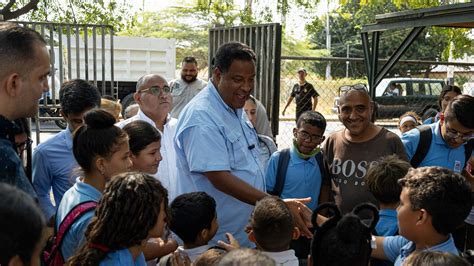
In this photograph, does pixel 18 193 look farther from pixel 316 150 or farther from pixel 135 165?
pixel 316 150

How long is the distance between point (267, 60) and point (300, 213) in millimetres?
3303

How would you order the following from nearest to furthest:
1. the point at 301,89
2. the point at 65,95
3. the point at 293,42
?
the point at 65,95 < the point at 301,89 < the point at 293,42

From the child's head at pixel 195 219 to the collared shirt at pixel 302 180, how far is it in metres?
1.09

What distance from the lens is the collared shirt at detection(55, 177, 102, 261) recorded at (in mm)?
2412

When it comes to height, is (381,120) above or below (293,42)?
below

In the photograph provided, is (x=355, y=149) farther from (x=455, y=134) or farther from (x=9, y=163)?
(x=9, y=163)

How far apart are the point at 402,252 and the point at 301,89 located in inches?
392

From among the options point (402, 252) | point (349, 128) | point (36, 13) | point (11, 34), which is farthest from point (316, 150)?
point (36, 13)

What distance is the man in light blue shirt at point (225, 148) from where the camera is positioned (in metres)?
3.05

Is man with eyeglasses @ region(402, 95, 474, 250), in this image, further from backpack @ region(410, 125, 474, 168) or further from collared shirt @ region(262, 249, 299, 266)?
collared shirt @ region(262, 249, 299, 266)

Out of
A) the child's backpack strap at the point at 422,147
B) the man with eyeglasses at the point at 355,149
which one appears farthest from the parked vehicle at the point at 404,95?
the man with eyeglasses at the point at 355,149

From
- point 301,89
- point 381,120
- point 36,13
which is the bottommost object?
point 381,120

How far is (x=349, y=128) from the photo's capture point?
3648mm

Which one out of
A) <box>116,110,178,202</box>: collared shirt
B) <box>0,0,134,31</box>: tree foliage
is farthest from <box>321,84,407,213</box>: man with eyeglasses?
<box>0,0,134,31</box>: tree foliage
